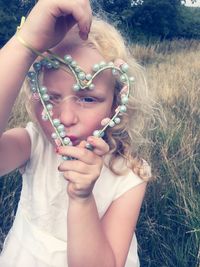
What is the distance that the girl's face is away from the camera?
122 centimetres

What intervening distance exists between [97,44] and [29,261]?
0.78m

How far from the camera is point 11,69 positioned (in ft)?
3.63

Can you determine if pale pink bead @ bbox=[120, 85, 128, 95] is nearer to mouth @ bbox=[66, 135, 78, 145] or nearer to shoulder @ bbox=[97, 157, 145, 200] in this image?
mouth @ bbox=[66, 135, 78, 145]

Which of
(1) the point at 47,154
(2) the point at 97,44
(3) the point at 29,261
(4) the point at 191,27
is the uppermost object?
(2) the point at 97,44

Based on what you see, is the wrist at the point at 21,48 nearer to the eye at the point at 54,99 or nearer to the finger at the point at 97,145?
the eye at the point at 54,99

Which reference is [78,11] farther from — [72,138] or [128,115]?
[128,115]

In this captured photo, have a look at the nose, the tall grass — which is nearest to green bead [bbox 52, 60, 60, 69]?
the nose

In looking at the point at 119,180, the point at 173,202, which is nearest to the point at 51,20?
the point at 119,180

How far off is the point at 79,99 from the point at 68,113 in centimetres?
5

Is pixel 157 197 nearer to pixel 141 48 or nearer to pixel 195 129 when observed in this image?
pixel 195 129

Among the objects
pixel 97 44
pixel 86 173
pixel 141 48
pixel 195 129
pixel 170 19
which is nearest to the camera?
pixel 86 173

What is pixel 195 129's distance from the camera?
2641 millimetres

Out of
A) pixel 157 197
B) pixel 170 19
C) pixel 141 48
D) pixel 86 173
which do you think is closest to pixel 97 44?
pixel 86 173

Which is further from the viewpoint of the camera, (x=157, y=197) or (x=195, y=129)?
(x=195, y=129)
